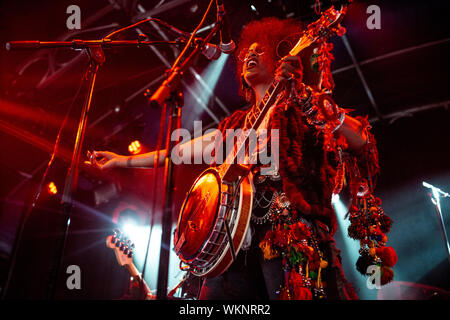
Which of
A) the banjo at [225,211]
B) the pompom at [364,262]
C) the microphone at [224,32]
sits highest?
the microphone at [224,32]

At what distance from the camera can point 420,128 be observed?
22.7 ft

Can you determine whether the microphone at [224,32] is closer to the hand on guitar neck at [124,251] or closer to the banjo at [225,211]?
the banjo at [225,211]

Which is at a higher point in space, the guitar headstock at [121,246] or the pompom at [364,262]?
the guitar headstock at [121,246]

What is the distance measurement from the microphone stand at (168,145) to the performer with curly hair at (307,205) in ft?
1.97

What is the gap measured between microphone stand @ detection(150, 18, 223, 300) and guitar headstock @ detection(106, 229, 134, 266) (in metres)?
3.22

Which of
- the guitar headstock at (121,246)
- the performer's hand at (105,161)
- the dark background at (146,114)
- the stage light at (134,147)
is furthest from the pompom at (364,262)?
the stage light at (134,147)

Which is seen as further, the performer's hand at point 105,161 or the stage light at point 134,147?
the stage light at point 134,147

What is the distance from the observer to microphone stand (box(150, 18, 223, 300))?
59.3 inches

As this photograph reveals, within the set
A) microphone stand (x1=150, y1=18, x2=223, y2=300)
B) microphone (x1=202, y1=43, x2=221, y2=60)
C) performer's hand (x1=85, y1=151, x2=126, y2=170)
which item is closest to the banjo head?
microphone stand (x1=150, y1=18, x2=223, y2=300)

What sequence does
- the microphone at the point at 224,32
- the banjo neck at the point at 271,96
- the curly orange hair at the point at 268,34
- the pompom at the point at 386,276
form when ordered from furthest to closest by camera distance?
the curly orange hair at the point at 268,34 < the microphone at the point at 224,32 < the banjo neck at the point at 271,96 < the pompom at the point at 386,276

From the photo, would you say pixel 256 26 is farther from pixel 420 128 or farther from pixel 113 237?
pixel 420 128

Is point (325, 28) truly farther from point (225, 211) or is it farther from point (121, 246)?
point (121, 246)

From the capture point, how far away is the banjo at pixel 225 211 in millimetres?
2008

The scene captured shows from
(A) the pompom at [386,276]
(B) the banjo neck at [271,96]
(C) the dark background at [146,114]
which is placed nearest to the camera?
(A) the pompom at [386,276]
